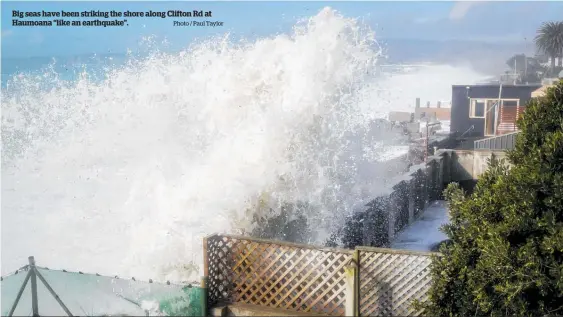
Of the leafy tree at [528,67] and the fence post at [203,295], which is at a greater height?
the leafy tree at [528,67]

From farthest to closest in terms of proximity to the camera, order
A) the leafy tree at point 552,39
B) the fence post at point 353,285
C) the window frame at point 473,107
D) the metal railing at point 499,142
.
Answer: the leafy tree at point 552,39 → the window frame at point 473,107 → the metal railing at point 499,142 → the fence post at point 353,285

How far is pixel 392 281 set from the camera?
5.92 m

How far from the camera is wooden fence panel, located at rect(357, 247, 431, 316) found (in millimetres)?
5758

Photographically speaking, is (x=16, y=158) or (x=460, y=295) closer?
(x=460, y=295)

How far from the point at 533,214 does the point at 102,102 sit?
14697mm

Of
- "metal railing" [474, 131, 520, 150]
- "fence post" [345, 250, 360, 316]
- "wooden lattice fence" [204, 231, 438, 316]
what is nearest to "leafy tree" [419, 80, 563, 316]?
"wooden lattice fence" [204, 231, 438, 316]

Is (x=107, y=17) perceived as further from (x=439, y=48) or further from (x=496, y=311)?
(x=439, y=48)

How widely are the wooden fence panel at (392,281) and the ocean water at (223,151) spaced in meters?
2.23

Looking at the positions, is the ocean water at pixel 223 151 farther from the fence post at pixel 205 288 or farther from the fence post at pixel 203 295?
the fence post at pixel 203 295

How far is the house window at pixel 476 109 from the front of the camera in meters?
33.2

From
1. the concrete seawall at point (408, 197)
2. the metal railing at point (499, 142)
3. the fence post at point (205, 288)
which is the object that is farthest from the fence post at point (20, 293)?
the metal railing at point (499, 142)

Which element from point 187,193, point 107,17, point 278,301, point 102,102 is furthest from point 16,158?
point 278,301

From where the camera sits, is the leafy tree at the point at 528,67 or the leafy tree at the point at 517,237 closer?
the leafy tree at the point at 517,237

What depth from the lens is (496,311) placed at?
15.7 feet
